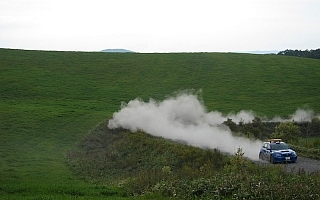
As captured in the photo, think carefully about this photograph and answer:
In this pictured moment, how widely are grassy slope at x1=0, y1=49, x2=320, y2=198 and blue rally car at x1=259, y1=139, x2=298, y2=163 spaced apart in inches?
542

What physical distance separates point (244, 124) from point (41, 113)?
23.4m

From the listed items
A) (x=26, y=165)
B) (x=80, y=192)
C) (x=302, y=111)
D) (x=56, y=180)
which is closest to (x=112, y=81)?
(x=302, y=111)

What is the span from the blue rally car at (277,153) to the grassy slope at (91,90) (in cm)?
1376

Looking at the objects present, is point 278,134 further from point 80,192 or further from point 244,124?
point 80,192

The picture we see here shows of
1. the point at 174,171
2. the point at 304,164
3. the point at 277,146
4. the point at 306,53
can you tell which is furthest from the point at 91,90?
the point at 306,53

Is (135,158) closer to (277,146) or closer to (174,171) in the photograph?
(174,171)

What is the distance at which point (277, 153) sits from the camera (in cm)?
2992

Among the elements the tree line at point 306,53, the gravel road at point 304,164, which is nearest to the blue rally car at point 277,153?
the gravel road at point 304,164

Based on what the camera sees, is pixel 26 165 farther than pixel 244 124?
No

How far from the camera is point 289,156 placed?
2931cm

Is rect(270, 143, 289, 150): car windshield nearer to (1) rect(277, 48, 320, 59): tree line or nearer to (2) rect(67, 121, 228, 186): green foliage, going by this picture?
(2) rect(67, 121, 228, 186): green foliage

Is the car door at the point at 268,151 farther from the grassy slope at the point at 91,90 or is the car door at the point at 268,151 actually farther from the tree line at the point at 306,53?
the tree line at the point at 306,53

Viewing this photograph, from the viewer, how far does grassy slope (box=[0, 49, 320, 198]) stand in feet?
104

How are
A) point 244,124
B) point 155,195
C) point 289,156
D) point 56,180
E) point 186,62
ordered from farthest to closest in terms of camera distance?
point 186,62, point 244,124, point 289,156, point 56,180, point 155,195
